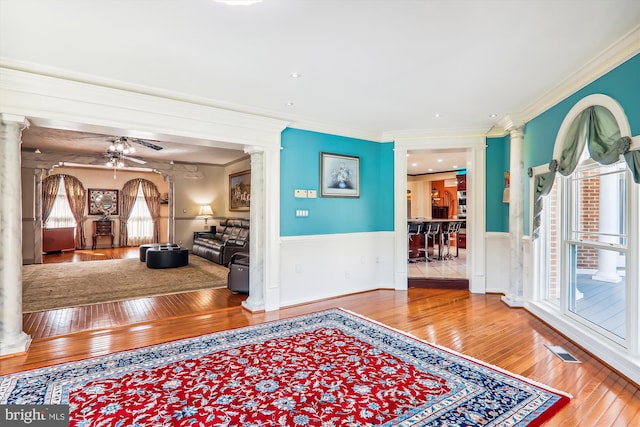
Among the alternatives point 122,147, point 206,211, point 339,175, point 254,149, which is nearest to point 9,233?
point 254,149

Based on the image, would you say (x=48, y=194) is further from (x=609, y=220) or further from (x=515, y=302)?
(x=609, y=220)

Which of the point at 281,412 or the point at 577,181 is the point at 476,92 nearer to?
the point at 577,181

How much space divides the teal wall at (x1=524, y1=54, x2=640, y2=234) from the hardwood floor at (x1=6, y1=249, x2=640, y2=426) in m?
1.53

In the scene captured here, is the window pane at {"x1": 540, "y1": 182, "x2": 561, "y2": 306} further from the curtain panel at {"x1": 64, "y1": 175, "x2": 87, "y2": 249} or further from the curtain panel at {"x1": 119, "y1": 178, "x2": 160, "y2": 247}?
the curtain panel at {"x1": 64, "y1": 175, "x2": 87, "y2": 249}

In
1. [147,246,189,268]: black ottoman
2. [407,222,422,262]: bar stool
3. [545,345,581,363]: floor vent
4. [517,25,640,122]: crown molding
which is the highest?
[517,25,640,122]: crown molding

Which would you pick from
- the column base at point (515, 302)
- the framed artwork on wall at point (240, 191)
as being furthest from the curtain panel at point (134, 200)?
the column base at point (515, 302)

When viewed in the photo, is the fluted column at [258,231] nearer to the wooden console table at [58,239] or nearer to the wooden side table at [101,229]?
the wooden console table at [58,239]

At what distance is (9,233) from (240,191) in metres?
6.72

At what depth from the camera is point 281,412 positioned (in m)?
2.21

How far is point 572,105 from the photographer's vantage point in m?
3.51

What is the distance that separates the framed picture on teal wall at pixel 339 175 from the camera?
5164 millimetres

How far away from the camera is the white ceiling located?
2.25 metres

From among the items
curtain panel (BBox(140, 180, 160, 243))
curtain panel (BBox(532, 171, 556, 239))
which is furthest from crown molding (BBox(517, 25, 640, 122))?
curtain panel (BBox(140, 180, 160, 243))

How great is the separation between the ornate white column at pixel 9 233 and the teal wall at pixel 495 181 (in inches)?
240
